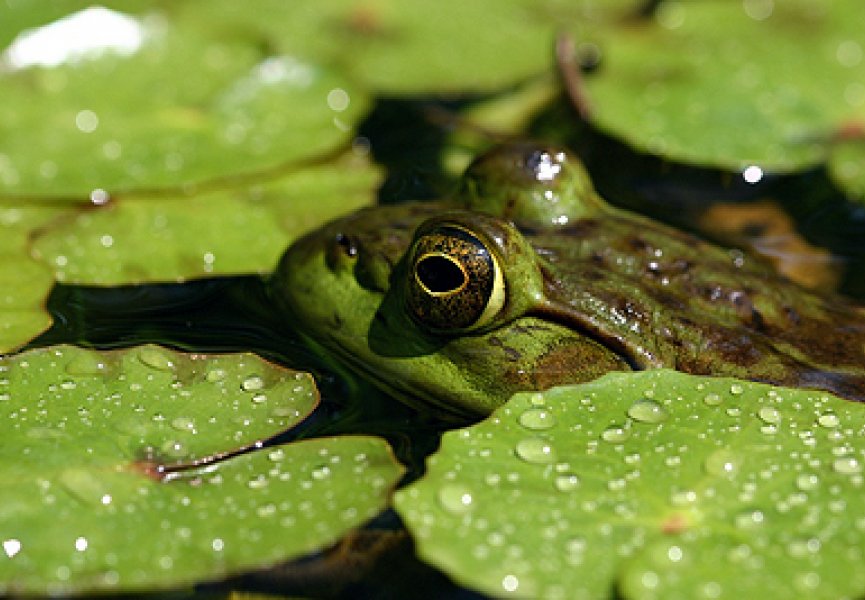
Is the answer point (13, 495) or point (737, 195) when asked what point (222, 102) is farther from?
point (13, 495)

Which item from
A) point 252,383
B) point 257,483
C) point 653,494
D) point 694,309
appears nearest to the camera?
point 653,494

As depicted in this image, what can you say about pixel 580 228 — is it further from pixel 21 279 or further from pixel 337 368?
pixel 21 279

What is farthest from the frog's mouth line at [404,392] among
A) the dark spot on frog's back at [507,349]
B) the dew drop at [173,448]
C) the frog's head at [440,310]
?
the dew drop at [173,448]

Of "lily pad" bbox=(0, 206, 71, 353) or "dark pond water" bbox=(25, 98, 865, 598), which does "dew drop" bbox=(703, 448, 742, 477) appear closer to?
"dark pond water" bbox=(25, 98, 865, 598)

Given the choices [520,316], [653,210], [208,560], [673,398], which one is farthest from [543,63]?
[208,560]

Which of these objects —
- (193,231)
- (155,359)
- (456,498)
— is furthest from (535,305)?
(193,231)

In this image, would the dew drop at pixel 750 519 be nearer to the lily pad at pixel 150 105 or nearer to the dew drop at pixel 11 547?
the dew drop at pixel 11 547

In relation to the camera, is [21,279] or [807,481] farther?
[21,279]
